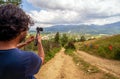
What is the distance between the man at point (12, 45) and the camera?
263 centimetres

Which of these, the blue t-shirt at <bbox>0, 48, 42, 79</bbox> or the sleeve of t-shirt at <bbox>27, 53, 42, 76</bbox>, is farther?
the sleeve of t-shirt at <bbox>27, 53, 42, 76</bbox>

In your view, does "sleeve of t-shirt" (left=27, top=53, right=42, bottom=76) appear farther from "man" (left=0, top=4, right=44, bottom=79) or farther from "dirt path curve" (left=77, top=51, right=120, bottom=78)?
"dirt path curve" (left=77, top=51, right=120, bottom=78)

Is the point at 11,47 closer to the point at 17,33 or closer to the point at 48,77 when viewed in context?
the point at 17,33

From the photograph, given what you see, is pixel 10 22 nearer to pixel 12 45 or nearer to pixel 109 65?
pixel 12 45

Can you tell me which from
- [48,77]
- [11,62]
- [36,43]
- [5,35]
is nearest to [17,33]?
[5,35]

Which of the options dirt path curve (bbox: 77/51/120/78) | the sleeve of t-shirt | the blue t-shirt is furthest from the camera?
dirt path curve (bbox: 77/51/120/78)

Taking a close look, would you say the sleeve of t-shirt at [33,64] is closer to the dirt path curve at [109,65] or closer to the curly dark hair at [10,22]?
the curly dark hair at [10,22]

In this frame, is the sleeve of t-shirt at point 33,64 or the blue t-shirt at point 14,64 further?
the sleeve of t-shirt at point 33,64

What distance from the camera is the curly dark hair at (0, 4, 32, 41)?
2645 millimetres

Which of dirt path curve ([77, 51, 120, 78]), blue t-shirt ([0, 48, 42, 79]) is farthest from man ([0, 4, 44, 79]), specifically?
dirt path curve ([77, 51, 120, 78])

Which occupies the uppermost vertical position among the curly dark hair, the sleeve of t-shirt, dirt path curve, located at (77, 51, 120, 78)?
the curly dark hair

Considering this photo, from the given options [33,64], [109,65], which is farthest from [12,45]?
[109,65]

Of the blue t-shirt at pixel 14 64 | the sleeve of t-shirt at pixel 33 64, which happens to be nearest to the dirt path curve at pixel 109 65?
the sleeve of t-shirt at pixel 33 64

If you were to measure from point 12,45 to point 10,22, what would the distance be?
0.23 metres
